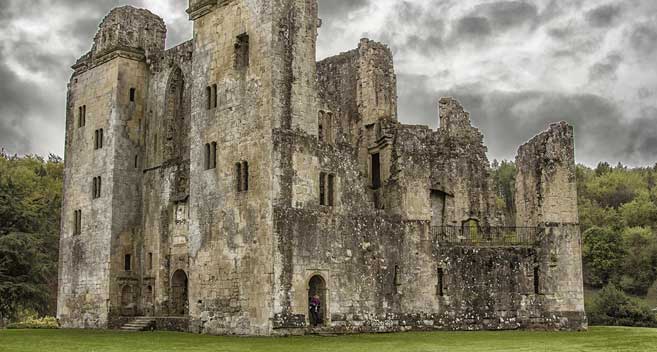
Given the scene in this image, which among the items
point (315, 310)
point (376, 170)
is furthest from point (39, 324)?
point (315, 310)

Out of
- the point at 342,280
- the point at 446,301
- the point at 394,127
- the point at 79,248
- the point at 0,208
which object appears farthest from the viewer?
the point at 0,208

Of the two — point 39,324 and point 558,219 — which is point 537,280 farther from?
point 39,324

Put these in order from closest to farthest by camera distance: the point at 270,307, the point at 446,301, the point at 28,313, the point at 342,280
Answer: the point at 270,307 → the point at 342,280 → the point at 446,301 → the point at 28,313

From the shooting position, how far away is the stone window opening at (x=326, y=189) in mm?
32844

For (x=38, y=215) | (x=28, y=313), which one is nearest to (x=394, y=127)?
(x=38, y=215)

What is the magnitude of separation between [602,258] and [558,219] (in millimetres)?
36361

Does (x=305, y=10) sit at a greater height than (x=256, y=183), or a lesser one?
greater

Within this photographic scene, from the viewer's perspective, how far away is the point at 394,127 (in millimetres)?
39281

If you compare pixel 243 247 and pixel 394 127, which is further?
pixel 394 127

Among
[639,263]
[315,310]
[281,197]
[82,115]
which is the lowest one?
[315,310]

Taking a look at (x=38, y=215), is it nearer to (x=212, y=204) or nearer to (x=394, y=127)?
(x=212, y=204)

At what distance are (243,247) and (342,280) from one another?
13.7 feet

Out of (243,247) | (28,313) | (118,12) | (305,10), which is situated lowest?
(28,313)

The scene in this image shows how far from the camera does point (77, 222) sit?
143 feet
